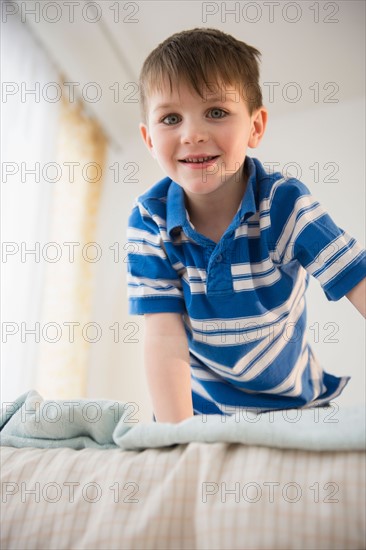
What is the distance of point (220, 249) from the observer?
1.05m

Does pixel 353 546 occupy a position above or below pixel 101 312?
above

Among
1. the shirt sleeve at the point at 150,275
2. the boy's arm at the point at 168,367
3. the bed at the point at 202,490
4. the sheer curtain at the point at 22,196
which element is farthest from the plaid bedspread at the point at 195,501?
the sheer curtain at the point at 22,196

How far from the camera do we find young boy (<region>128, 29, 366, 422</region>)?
0.99 metres

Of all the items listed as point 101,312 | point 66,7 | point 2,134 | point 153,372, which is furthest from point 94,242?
point 153,372

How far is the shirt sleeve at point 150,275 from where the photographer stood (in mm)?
1081

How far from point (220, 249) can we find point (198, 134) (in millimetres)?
203

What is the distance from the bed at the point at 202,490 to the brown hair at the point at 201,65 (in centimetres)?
66

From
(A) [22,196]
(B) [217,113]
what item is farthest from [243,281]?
(A) [22,196]

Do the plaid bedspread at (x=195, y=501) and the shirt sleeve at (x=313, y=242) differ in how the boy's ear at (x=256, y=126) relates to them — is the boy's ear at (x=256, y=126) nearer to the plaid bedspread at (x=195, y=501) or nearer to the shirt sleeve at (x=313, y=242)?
the shirt sleeve at (x=313, y=242)

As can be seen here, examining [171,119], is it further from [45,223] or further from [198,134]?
[45,223]

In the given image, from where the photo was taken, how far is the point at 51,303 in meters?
2.38

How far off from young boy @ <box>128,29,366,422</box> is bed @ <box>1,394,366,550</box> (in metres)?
0.43

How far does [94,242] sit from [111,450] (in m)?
2.18

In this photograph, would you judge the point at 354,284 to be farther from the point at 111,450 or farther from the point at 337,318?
the point at 337,318
